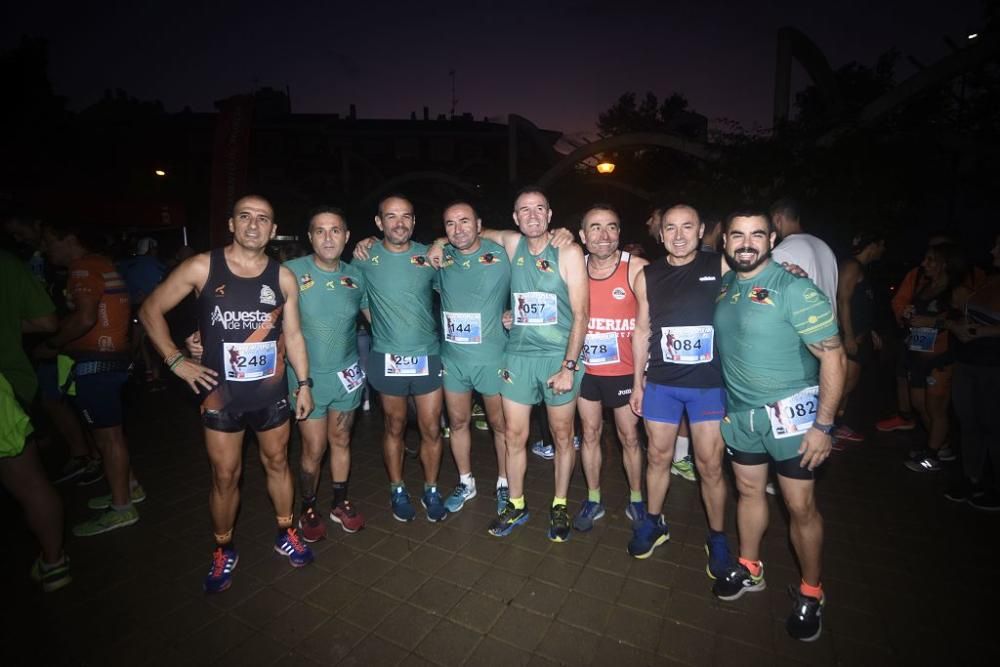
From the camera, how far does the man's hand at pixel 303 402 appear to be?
3.35 m

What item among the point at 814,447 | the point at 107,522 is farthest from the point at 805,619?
the point at 107,522

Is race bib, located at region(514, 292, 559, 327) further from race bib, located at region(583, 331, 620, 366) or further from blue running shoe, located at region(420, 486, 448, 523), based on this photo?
blue running shoe, located at region(420, 486, 448, 523)

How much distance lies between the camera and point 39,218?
12.8ft

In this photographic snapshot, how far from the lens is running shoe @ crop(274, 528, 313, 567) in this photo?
337cm

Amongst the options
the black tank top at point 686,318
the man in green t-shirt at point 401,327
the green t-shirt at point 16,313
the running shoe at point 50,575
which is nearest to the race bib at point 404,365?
the man in green t-shirt at point 401,327

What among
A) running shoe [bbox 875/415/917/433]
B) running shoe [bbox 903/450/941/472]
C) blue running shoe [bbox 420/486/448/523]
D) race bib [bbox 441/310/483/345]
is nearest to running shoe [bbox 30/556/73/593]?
blue running shoe [bbox 420/486/448/523]

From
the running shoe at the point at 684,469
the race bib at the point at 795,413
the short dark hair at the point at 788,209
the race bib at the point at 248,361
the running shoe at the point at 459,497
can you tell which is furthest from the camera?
the running shoe at the point at 684,469

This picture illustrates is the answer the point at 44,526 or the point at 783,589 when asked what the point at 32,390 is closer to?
the point at 44,526

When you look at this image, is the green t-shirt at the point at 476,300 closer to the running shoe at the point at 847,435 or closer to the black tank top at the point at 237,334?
the black tank top at the point at 237,334

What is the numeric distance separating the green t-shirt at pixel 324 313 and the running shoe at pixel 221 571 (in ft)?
4.30

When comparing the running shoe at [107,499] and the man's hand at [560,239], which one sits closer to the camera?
the man's hand at [560,239]

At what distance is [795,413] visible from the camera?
257 cm

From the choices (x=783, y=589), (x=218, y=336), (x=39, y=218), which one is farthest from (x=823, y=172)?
(x=39, y=218)

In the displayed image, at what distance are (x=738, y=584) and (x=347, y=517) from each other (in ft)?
9.26
